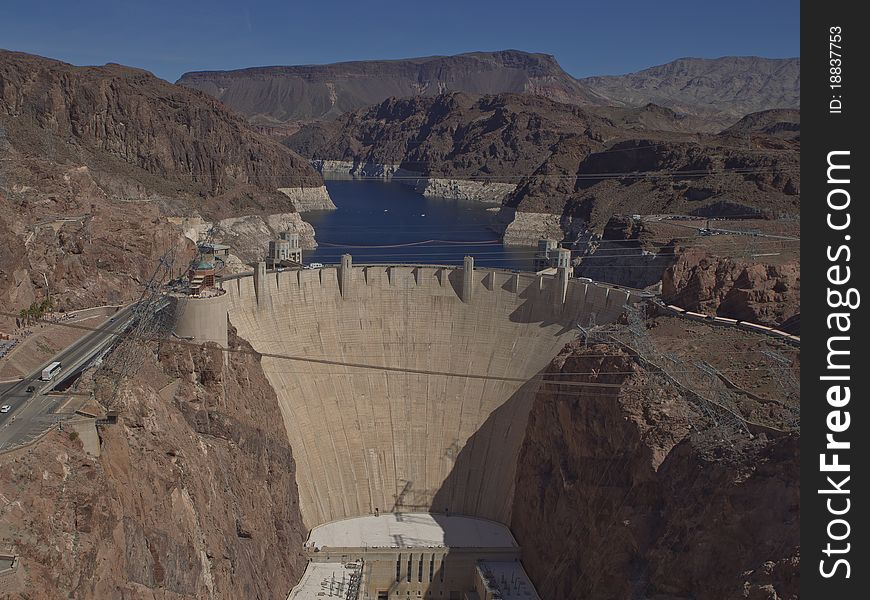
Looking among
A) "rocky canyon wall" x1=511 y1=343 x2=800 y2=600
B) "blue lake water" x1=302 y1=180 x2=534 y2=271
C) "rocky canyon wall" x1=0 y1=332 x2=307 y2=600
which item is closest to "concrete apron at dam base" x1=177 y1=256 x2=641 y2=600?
"rocky canyon wall" x1=511 y1=343 x2=800 y2=600

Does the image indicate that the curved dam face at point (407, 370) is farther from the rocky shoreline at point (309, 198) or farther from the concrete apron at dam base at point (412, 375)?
the rocky shoreline at point (309, 198)

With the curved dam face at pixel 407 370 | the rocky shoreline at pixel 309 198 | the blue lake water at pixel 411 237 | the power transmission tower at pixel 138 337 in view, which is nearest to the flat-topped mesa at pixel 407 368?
the curved dam face at pixel 407 370

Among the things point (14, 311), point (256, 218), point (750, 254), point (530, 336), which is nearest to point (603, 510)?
point (530, 336)

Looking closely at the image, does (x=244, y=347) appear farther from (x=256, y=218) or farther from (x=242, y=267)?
(x=256, y=218)

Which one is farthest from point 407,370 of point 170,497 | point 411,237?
point 411,237

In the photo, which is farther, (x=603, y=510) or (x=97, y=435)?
(x=603, y=510)

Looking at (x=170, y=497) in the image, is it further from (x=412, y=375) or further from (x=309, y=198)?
(x=309, y=198)
